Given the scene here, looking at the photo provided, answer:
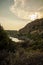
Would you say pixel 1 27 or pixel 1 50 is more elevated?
pixel 1 27

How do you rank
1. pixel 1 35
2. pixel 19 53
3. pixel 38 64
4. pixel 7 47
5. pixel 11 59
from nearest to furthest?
pixel 38 64 → pixel 11 59 → pixel 19 53 → pixel 7 47 → pixel 1 35

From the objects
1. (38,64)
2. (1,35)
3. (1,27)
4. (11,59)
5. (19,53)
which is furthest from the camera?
(1,27)

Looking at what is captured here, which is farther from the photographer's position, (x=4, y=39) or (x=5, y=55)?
(x=4, y=39)

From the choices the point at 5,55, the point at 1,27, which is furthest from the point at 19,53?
the point at 1,27

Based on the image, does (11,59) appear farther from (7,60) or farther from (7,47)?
(7,47)

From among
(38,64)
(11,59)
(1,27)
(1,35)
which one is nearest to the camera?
(38,64)

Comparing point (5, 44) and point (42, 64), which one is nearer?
point (42, 64)

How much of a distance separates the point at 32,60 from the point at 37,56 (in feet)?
2.79

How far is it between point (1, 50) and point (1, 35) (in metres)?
3.53

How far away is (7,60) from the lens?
1964 cm

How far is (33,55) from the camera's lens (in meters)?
19.9

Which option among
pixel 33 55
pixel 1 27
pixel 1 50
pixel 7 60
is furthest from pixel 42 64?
pixel 1 27

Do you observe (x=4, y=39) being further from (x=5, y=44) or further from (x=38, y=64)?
(x=38, y=64)

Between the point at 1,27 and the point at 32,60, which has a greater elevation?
the point at 1,27
